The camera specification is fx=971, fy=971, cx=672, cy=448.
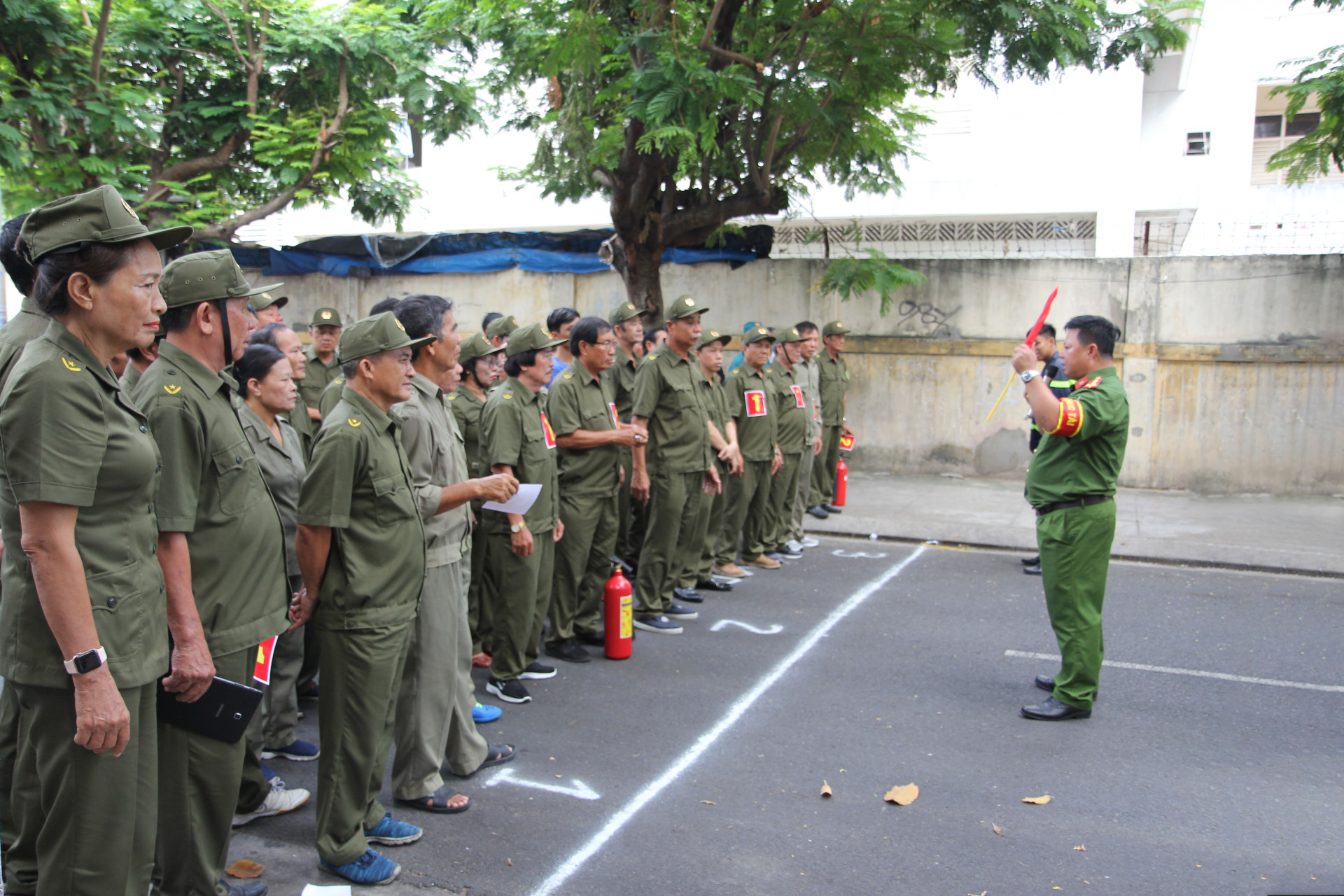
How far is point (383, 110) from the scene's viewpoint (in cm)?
1141

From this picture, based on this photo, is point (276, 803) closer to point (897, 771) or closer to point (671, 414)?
point (897, 771)

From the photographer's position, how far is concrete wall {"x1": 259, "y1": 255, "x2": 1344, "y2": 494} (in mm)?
11062

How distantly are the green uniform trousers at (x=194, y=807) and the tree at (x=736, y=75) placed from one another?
20.9 ft

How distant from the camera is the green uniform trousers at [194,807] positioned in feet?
9.40

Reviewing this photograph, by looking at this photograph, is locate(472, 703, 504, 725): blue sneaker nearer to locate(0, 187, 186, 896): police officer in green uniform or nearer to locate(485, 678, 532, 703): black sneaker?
locate(485, 678, 532, 703): black sneaker

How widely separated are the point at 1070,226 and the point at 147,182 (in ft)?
45.1

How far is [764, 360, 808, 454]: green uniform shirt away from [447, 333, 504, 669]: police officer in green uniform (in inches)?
133

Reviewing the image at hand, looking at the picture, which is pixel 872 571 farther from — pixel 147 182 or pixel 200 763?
pixel 147 182

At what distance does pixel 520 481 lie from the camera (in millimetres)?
5301

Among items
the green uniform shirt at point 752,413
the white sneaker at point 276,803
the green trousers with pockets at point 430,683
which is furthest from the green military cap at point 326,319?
the white sneaker at point 276,803

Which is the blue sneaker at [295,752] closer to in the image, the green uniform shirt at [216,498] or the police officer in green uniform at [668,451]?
the green uniform shirt at [216,498]

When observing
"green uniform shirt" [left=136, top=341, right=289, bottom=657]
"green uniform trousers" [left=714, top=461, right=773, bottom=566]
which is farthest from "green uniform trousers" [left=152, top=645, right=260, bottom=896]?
"green uniform trousers" [left=714, top=461, right=773, bottom=566]

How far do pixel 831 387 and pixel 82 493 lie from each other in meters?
8.79

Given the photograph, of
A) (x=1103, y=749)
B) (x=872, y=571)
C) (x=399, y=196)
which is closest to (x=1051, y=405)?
(x=1103, y=749)
